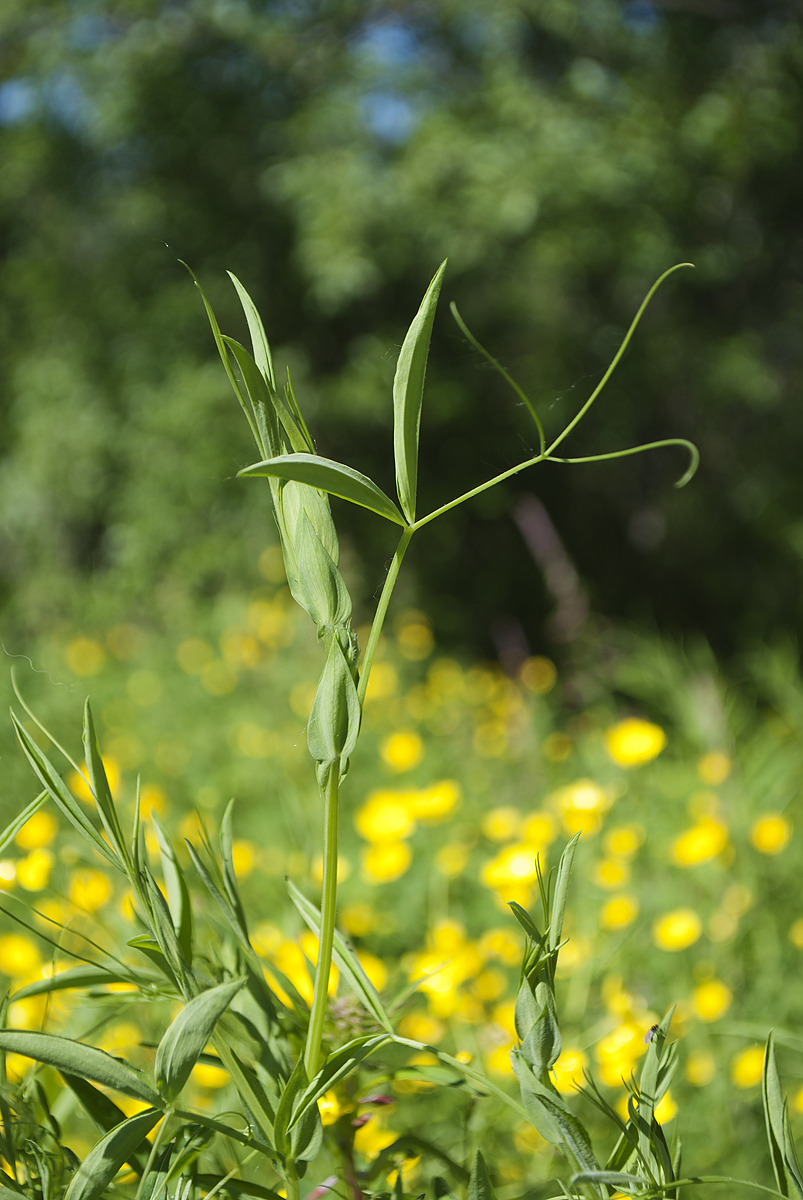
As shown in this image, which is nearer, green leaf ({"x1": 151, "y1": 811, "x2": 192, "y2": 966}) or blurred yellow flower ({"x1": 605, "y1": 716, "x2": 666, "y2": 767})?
green leaf ({"x1": 151, "y1": 811, "x2": 192, "y2": 966})

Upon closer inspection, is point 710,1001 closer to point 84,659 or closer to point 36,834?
point 36,834

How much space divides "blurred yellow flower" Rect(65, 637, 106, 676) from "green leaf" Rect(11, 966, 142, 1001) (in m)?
2.99

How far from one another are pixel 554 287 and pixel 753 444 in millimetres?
1506

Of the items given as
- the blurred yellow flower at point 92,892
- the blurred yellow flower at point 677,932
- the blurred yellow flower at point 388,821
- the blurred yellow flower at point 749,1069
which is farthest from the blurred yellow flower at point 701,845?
the blurred yellow flower at point 92,892

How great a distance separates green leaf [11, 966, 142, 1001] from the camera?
11.7 inches

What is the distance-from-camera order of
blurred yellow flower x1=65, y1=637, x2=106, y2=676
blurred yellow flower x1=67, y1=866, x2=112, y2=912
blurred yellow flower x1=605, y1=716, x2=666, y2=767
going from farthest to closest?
blurred yellow flower x1=65, y1=637, x2=106, y2=676 → blurred yellow flower x1=605, y1=716, x2=666, y2=767 → blurred yellow flower x1=67, y1=866, x2=112, y2=912

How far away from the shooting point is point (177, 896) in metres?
0.34

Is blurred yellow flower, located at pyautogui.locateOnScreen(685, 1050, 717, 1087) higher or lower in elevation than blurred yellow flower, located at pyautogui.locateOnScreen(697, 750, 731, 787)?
higher

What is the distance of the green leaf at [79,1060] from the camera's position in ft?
0.74

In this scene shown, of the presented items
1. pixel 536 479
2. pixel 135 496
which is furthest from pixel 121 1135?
pixel 536 479

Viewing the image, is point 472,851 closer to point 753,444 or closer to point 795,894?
point 795,894

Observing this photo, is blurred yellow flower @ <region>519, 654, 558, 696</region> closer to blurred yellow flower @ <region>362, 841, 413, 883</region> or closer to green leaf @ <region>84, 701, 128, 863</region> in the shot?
blurred yellow flower @ <region>362, 841, 413, 883</region>

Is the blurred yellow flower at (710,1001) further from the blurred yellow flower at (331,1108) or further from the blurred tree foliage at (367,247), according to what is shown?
the blurred tree foliage at (367,247)

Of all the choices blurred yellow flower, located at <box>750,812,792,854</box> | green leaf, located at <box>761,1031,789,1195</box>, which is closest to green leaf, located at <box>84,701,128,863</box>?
green leaf, located at <box>761,1031,789,1195</box>
